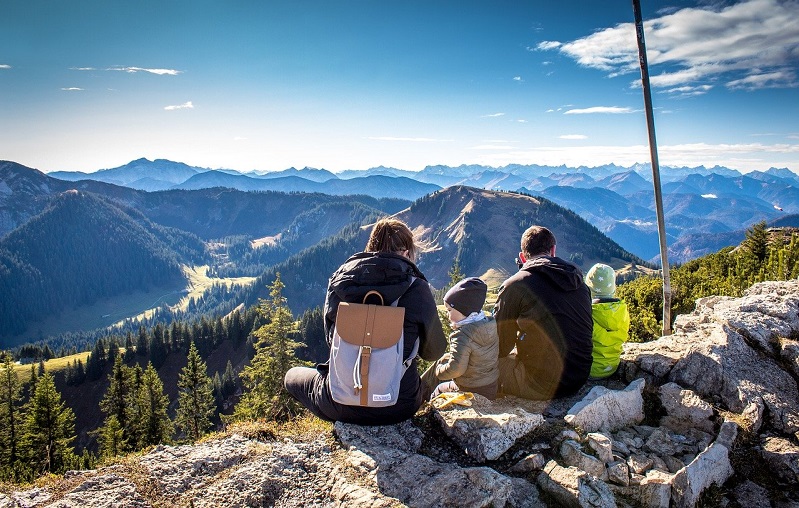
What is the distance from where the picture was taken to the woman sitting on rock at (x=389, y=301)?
611 cm

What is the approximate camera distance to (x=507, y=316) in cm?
797

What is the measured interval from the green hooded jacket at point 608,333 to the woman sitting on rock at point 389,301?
3.87 metres

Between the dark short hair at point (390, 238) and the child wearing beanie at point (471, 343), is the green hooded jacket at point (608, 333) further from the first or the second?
the dark short hair at point (390, 238)

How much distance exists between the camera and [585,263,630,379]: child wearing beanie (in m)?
8.52

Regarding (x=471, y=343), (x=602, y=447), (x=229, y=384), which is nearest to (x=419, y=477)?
(x=471, y=343)

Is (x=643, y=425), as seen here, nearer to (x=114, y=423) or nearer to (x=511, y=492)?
(x=511, y=492)

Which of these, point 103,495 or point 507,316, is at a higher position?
point 507,316

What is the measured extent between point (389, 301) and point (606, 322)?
509 centimetres

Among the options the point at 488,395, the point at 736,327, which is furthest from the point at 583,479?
the point at 736,327

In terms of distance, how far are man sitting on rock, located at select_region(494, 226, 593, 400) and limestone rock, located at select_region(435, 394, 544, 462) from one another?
103 centimetres

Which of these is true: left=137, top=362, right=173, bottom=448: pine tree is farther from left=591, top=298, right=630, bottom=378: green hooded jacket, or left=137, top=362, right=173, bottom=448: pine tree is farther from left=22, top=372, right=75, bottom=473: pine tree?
left=591, top=298, right=630, bottom=378: green hooded jacket

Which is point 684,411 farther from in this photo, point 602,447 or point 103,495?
point 103,495

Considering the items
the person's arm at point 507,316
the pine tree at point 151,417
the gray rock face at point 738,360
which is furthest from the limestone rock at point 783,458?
the pine tree at point 151,417

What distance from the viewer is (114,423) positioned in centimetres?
3612
